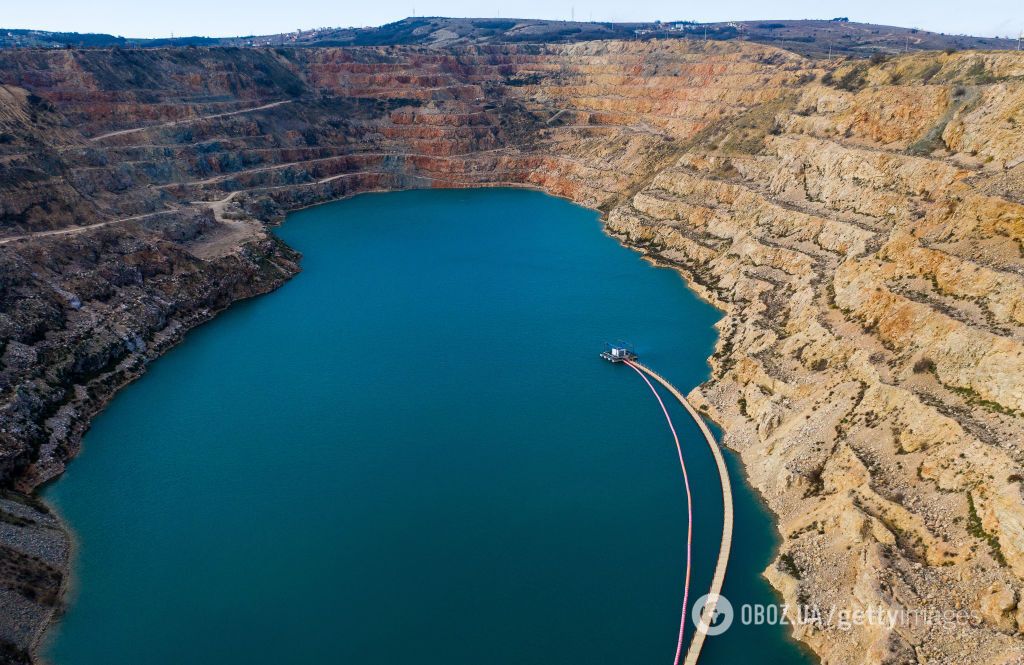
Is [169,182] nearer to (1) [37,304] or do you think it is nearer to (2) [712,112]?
(1) [37,304]

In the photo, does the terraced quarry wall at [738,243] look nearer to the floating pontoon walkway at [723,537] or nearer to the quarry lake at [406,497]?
the floating pontoon walkway at [723,537]

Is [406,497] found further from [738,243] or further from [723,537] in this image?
[738,243]

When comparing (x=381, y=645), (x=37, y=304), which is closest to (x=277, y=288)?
(x=37, y=304)

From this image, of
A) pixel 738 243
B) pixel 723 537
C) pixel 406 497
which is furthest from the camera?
pixel 738 243

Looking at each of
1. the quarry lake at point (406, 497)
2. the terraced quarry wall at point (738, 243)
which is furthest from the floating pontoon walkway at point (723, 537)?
the terraced quarry wall at point (738, 243)

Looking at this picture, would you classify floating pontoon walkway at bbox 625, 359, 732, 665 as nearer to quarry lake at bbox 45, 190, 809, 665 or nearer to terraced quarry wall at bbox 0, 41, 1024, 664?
quarry lake at bbox 45, 190, 809, 665

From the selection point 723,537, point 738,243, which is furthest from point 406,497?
point 738,243
